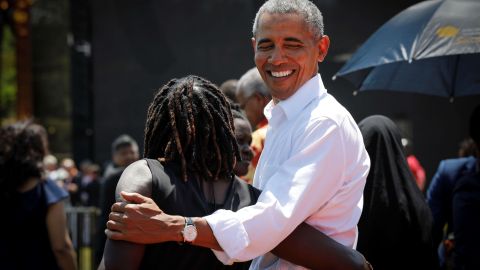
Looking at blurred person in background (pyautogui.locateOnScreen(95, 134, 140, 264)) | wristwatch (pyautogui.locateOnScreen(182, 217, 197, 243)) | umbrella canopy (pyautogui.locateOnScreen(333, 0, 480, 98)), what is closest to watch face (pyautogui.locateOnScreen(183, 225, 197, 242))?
wristwatch (pyautogui.locateOnScreen(182, 217, 197, 243))

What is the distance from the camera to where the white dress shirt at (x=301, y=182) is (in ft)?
7.57

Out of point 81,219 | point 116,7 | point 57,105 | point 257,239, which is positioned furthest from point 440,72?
point 57,105

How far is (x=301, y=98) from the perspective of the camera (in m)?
2.67

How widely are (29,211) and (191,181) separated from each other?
258cm

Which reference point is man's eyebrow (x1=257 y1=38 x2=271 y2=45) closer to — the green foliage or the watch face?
the watch face

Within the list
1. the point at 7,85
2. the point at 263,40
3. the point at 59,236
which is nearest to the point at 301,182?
the point at 263,40

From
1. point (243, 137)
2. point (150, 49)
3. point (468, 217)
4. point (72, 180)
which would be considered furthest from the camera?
point (72, 180)

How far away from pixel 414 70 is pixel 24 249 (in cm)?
312

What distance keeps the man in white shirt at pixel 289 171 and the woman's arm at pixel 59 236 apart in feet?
7.56

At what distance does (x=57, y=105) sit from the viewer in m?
20.2

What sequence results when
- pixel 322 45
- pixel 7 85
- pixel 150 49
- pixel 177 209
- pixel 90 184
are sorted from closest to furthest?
1. pixel 177 209
2. pixel 322 45
3. pixel 150 49
4. pixel 90 184
5. pixel 7 85

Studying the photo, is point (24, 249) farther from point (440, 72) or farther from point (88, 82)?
point (88, 82)

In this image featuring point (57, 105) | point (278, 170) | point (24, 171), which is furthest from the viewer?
point (57, 105)

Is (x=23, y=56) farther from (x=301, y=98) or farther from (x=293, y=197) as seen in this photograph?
(x=293, y=197)
